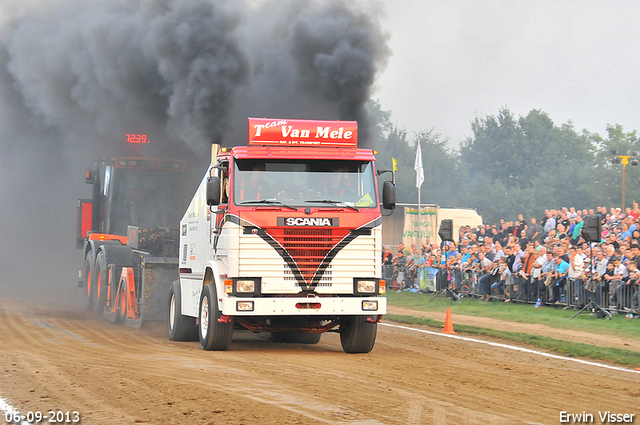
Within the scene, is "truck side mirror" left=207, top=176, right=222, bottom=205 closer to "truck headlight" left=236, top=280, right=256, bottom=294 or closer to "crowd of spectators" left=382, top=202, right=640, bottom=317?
"truck headlight" left=236, top=280, right=256, bottom=294

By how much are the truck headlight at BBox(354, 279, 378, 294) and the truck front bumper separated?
10 cm

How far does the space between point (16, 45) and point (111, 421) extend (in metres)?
21.4

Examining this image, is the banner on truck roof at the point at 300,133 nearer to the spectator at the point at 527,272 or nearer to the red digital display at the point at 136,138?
the red digital display at the point at 136,138

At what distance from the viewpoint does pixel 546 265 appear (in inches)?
771

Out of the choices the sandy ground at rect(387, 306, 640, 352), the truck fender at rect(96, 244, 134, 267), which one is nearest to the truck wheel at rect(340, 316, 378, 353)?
the sandy ground at rect(387, 306, 640, 352)

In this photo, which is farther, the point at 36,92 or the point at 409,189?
the point at 409,189

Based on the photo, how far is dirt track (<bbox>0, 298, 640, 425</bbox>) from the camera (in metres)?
6.76

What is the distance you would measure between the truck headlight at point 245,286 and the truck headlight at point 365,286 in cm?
141

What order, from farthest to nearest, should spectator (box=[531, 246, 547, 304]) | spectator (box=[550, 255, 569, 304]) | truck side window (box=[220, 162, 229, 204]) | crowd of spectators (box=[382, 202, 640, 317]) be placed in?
spectator (box=[531, 246, 547, 304])
spectator (box=[550, 255, 569, 304])
crowd of spectators (box=[382, 202, 640, 317])
truck side window (box=[220, 162, 229, 204])

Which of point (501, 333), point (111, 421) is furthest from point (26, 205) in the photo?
point (111, 421)

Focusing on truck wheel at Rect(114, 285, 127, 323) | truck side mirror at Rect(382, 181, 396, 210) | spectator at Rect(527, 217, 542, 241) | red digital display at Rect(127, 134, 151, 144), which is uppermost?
red digital display at Rect(127, 134, 151, 144)

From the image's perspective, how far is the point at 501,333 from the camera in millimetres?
14430

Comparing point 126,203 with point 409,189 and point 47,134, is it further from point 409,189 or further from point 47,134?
point 409,189

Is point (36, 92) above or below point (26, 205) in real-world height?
above
